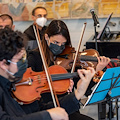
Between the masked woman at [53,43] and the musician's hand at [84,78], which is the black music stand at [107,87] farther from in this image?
the masked woman at [53,43]

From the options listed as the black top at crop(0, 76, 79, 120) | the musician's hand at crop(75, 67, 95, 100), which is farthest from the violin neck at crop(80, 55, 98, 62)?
the black top at crop(0, 76, 79, 120)

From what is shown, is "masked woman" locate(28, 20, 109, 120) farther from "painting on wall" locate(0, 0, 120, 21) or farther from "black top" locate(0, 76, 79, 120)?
"painting on wall" locate(0, 0, 120, 21)

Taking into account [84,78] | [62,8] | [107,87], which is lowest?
[107,87]

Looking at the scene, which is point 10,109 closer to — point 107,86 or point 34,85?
point 34,85

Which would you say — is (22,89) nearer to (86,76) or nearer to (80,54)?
(86,76)

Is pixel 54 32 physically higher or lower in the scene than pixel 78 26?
higher

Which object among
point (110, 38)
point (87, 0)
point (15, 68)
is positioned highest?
point (87, 0)

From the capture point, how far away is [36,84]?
4.66ft

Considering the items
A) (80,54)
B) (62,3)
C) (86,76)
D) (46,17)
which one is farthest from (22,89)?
(62,3)

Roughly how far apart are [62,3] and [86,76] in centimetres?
284

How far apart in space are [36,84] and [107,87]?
48 centimetres

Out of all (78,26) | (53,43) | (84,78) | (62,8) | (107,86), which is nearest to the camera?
(84,78)

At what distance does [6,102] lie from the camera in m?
1.13

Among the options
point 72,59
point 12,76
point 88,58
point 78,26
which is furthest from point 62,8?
point 12,76
